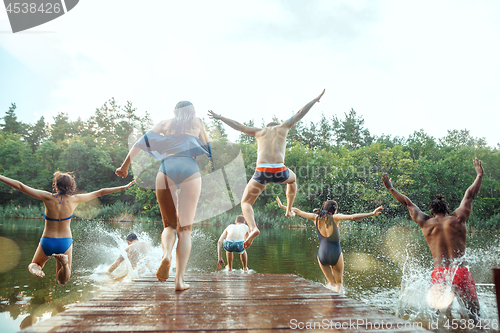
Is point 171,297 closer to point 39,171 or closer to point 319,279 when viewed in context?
point 319,279

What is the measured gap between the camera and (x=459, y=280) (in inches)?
166

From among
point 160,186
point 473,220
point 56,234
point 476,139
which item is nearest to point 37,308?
point 56,234

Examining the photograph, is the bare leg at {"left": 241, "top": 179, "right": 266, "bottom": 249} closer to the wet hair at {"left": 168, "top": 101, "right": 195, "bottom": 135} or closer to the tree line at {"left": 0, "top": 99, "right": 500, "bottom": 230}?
the wet hair at {"left": 168, "top": 101, "right": 195, "bottom": 135}

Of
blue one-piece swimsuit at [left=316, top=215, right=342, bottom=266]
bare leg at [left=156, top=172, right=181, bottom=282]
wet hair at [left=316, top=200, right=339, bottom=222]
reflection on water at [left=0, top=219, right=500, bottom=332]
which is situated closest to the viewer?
bare leg at [left=156, top=172, right=181, bottom=282]

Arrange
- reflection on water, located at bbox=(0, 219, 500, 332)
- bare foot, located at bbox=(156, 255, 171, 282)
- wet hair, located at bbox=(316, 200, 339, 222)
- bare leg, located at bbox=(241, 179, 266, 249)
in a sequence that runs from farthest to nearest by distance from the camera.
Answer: wet hair, located at bbox=(316, 200, 339, 222)
reflection on water, located at bbox=(0, 219, 500, 332)
bare leg, located at bbox=(241, 179, 266, 249)
bare foot, located at bbox=(156, 255, 171, 282)

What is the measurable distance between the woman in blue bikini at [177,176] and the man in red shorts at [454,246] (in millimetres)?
3454

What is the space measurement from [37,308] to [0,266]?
15.5 feet

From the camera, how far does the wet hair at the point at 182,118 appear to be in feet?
11.0

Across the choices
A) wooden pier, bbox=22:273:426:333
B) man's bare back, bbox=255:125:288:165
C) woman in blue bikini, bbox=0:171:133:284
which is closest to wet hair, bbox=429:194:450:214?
wooden pier, bbox=22:273:426:333

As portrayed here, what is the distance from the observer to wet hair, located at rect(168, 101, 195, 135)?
334 cm

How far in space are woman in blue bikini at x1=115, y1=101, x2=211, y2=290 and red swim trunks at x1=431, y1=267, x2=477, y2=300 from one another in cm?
346

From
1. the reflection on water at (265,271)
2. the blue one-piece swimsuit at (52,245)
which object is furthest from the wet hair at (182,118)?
the reflection on water at (265,271)

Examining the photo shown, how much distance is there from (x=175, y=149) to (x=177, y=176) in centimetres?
31

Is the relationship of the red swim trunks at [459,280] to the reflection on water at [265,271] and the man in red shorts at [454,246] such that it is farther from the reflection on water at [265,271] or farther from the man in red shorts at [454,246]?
the reflection on water at [265,271]
